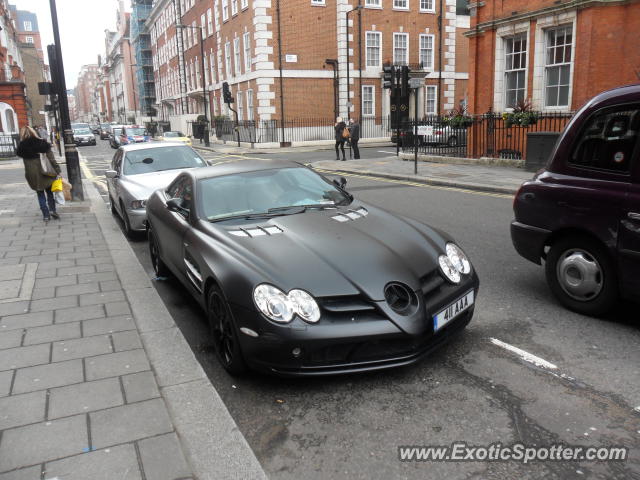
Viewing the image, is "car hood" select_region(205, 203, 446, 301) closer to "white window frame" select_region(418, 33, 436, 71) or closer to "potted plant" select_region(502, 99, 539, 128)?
"potted plant" select_region(502, 99, 539, 128)

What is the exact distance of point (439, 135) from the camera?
23219 millimetres

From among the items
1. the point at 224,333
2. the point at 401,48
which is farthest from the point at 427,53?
Result: the point at 224,333

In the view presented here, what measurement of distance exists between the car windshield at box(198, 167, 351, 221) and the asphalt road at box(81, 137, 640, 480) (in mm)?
1090

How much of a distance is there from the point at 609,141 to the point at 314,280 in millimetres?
2851

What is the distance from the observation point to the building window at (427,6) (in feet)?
133

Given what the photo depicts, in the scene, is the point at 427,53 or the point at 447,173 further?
the point at 427,53

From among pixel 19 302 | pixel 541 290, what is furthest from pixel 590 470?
pixel 19 302

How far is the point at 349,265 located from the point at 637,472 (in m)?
1.92

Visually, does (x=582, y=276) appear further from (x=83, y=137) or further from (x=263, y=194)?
(x=83, y=137)

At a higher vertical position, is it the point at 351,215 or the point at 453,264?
the point at 351,215

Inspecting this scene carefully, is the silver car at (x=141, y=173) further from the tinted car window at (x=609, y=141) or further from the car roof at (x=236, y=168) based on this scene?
the tinted car window at (x=609, y=141)

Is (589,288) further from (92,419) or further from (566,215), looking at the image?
(92,419)

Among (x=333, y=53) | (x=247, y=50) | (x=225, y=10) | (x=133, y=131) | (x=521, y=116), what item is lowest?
(x=133, y=131)

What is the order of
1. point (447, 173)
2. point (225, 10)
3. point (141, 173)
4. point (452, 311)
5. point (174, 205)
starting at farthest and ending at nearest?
point (225, 10) < point (447, 173) < point (141, 173) < point (174, 205) < point (452, 311)
